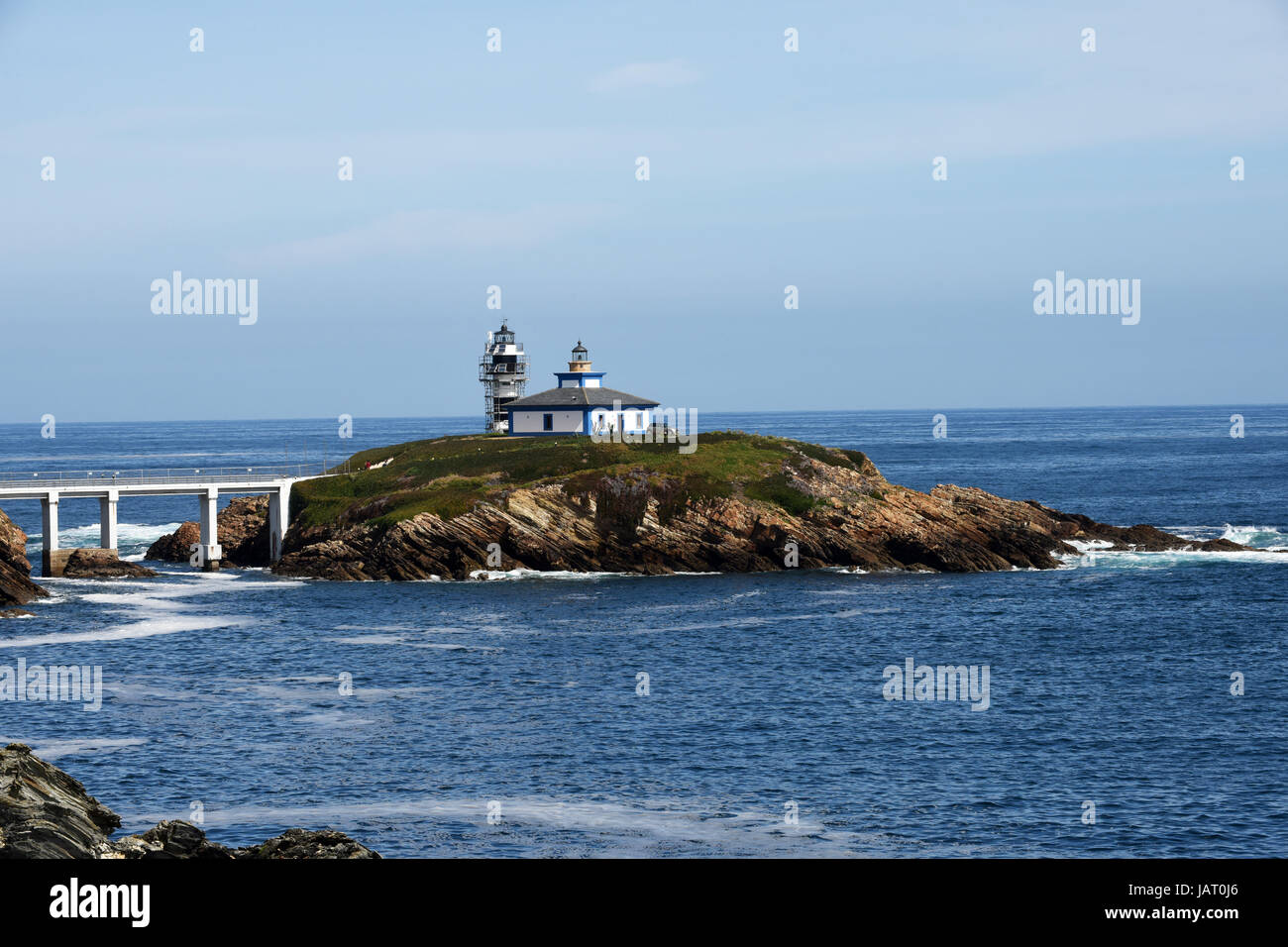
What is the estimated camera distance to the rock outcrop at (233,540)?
97.1m

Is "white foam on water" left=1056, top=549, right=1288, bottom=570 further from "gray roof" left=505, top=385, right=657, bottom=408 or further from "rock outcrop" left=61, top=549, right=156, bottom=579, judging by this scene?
"rock outcrop" left=61, top=549, right=156, bottom=579

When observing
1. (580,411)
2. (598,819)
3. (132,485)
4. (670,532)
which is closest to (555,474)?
(670,532)

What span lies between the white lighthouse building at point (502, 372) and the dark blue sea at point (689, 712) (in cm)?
4775

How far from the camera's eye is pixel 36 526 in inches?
4936

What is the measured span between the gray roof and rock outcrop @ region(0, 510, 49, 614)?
4700 cm

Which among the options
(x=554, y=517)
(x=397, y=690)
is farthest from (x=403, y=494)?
(x=397, y=690)

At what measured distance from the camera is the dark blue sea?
33500mm

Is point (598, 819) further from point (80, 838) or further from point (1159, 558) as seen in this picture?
point (1159, 558)
